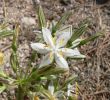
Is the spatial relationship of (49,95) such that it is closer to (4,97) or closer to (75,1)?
(4,97)

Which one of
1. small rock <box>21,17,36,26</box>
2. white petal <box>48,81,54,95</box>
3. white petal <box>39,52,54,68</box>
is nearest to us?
white petal <box>39,52,54,68</box>

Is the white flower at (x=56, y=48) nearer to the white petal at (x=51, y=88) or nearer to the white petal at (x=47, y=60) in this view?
the white petal at (x=47, y=60)

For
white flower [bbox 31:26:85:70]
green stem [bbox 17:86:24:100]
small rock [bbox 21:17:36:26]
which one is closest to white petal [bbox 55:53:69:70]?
white flower [bbox 31:26:85:70]

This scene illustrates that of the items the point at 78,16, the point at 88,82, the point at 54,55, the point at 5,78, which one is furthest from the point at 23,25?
the point at 54,55

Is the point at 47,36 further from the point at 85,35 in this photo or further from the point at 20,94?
the point at 85,35

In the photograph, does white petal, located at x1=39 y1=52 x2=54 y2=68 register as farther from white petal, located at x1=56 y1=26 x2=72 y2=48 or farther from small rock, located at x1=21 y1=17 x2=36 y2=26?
small rock, located at x1=21 y1=17 x2=36 y2=26

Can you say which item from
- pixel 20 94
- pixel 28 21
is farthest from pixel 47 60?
pixel 28 21

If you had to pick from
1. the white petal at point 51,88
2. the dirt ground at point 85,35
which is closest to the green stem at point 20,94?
the white petal at point 51,88
